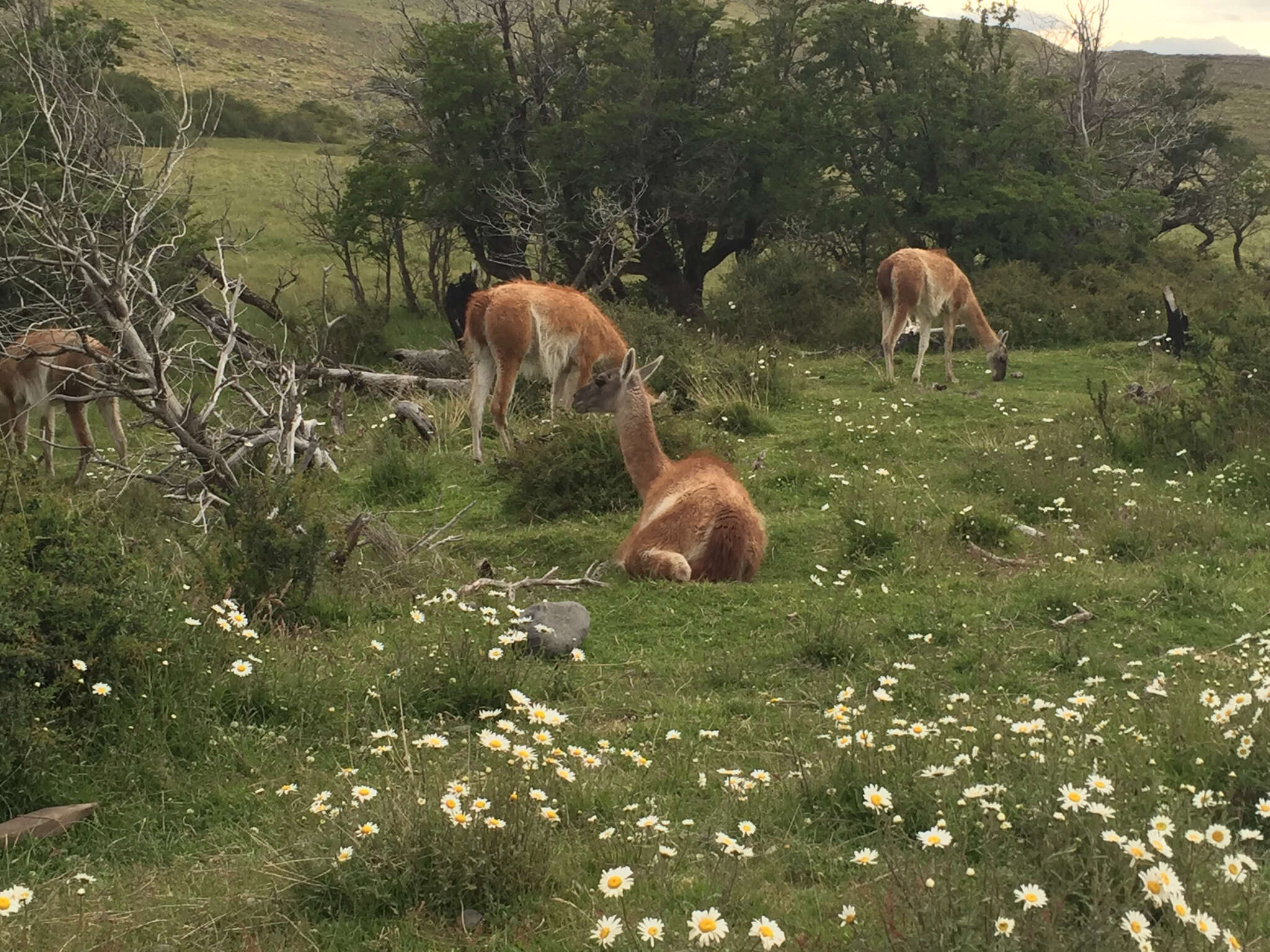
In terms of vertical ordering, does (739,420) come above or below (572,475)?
below

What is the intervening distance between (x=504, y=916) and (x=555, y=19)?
22856 millimetres

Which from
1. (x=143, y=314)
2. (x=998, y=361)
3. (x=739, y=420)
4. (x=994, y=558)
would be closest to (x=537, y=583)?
(x=994, y=558)

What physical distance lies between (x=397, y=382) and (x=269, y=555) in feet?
31.3

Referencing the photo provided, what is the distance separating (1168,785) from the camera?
13.1ft

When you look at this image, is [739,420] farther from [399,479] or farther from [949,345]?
[949,345]

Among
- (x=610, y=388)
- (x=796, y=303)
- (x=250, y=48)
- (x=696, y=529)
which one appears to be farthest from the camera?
(x=250, y=48)

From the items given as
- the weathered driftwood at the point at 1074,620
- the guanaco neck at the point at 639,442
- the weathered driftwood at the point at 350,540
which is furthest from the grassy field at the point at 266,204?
the weathered driftwood at the point at 1074,620

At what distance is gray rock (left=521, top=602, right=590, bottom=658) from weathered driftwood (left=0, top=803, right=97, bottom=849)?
236cm

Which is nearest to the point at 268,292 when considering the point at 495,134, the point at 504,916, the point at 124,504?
the point at 495,134

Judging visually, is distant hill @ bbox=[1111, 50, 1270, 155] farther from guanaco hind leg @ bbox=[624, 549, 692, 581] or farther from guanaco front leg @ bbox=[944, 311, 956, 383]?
guanaco hind leg @ bbox=[624, 549, 692, 581]

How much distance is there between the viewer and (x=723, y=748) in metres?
4.85

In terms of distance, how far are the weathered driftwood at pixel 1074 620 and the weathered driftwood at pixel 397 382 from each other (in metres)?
9.77

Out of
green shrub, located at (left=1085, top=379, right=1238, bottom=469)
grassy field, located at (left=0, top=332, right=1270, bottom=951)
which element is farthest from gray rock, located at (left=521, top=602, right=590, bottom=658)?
green shrub, located at (left=1085, top=379, right=1238, bottom=469)

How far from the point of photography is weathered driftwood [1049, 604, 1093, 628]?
648cm
